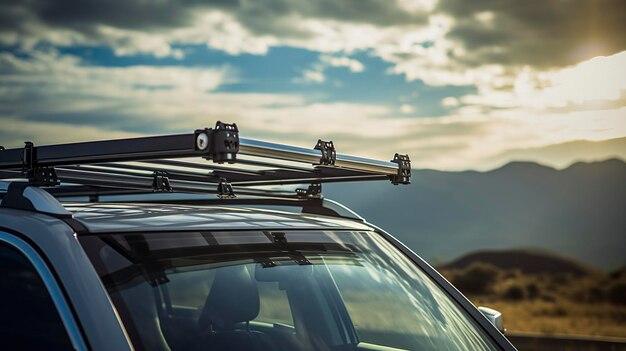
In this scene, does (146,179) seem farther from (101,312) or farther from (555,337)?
(555,337)

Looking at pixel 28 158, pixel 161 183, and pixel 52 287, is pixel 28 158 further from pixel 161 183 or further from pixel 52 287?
pixel 161 183

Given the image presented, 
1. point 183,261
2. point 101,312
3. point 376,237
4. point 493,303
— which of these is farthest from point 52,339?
point 493,303

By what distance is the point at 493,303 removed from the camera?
38062 mm

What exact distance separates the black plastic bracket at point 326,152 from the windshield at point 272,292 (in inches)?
10.7

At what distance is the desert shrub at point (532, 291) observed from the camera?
40287 millimetres

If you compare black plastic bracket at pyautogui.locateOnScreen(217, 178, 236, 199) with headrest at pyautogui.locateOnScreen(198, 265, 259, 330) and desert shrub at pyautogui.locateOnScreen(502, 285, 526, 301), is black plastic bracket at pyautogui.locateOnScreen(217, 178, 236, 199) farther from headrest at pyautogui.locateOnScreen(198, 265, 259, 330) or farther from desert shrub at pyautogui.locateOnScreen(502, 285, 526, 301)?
desert shrub at pyautogui.locateOnScreen(502, 285, 526, 301)

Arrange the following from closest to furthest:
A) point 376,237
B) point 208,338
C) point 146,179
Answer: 1. point 208,338
2. point 376,237
3. point 146,179

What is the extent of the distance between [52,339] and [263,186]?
202cm

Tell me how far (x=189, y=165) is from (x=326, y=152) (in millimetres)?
594

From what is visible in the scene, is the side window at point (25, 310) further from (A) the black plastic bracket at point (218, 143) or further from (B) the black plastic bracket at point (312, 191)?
(B) the black plastic bracket at point (312, 191)

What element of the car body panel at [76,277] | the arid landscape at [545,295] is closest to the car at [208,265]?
the car body panel at [76,277]

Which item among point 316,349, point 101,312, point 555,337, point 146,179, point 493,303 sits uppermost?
point 146,179

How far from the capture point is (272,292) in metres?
3.36

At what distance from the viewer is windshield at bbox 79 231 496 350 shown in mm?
2664
